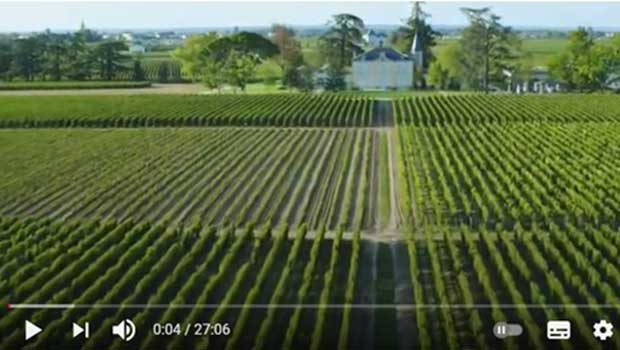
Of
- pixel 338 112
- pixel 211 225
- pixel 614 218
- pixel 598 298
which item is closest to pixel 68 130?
pixel 338 112

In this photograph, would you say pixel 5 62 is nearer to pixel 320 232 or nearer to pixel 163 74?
pixel 163 74

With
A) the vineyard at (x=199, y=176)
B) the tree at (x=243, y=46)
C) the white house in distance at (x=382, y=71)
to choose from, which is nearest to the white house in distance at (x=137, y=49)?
the tree at (x=243, y=46)

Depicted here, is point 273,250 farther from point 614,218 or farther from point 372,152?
point 372,152

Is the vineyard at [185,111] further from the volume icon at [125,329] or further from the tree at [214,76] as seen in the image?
the volume icon at [125,329]

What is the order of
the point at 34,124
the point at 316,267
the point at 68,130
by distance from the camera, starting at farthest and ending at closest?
the point at 34,124 < the point at 68,130 < the point at 316,267

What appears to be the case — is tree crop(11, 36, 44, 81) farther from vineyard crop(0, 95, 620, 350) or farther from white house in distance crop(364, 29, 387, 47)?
vineyard crop(0, 95, 620, 350)

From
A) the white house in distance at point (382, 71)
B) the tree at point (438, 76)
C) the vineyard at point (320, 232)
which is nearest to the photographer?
the vineyard at point (320, 232)

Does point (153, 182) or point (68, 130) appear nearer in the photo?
point (153, 182)
